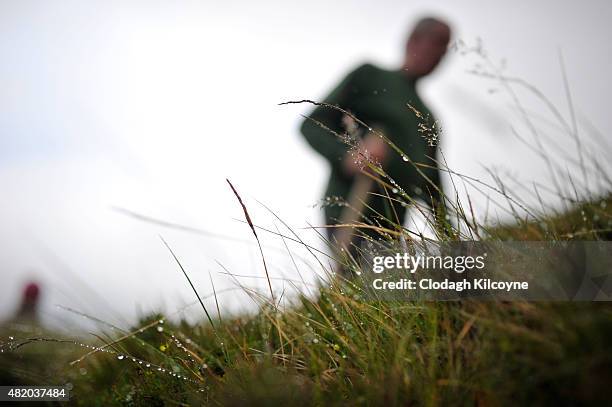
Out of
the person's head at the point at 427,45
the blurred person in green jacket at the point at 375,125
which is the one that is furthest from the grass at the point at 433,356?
the person's head at the point at 427,45

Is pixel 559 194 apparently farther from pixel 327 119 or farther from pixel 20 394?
pixel 20 394

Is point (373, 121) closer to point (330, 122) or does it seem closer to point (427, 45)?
point (330, 122)

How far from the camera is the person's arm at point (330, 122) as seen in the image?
324 cm

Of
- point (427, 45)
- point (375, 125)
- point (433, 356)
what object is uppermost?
point (427, 45)

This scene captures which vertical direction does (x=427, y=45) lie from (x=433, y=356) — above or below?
above

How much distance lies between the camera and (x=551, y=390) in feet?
3.16

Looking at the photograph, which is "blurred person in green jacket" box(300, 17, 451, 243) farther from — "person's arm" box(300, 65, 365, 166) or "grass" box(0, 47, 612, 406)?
"grass" box(0, 47, 612, 406)

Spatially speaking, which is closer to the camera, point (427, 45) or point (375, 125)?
point (375, 125)

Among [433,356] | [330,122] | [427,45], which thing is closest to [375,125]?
[330,122]

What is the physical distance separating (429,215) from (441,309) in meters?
0.38

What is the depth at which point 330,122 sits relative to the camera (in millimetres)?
3395

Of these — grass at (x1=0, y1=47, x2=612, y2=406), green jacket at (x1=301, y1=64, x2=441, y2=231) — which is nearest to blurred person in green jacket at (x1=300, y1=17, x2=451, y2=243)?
green jacket at (x1=301, y1=64, x2=441, y2=231)

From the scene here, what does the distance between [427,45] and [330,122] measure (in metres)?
1.05

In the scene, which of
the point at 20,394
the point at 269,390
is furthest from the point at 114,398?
the point at 269,390
